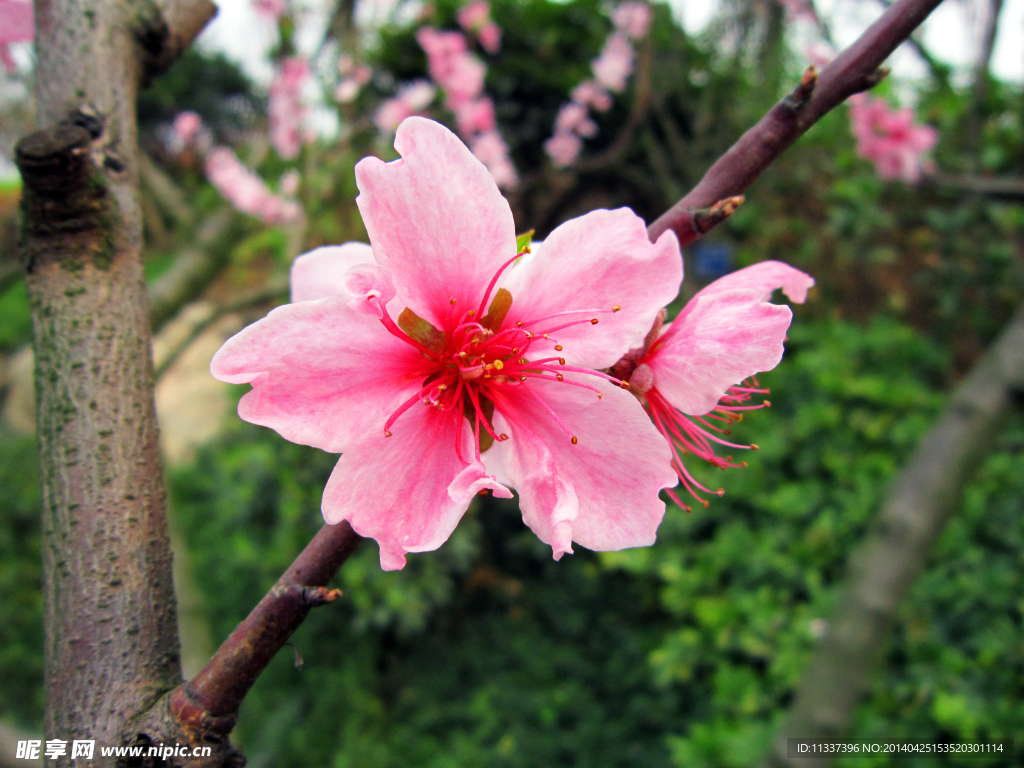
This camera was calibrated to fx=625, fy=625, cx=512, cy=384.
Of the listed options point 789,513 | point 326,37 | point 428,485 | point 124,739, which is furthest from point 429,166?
point 326,37

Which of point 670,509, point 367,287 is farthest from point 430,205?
point 670,509

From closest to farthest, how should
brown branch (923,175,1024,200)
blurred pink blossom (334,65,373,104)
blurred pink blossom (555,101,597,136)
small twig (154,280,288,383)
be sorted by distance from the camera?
small twig (154,280,288,383) → brown branch (923,175,1024,200) → blurred pink blossom (334,65,373,104) → blurred pink blossom (555,101,597,136)

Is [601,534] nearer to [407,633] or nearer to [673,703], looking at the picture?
[673,703]

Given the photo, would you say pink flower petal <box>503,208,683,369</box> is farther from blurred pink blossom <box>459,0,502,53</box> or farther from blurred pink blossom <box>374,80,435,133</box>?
blurred pink blossom <box>459,0,502,53</box>

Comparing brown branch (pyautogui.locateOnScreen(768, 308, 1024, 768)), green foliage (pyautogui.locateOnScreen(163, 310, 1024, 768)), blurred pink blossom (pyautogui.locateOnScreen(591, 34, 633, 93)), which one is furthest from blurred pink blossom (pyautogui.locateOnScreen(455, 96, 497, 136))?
brown branch (pyautogui.locateOnScreen(768, 308, 1024, 768))

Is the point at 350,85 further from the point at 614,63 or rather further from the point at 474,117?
the point at 614,63

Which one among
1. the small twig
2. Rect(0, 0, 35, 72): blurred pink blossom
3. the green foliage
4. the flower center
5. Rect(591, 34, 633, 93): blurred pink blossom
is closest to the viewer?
the flower center

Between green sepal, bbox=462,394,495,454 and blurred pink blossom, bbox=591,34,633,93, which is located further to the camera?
blurred pink blossom, bbox=591,34,633,93
